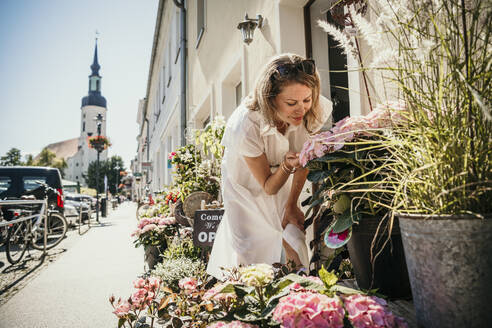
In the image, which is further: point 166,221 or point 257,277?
point 166,221

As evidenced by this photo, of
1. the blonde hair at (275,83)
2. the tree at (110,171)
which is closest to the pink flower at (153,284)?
the blonde hair at (275,83)

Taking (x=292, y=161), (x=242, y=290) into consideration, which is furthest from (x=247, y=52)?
(x=242, y=290)

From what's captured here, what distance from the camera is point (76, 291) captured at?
366 cm

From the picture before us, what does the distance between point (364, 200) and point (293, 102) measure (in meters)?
0.72

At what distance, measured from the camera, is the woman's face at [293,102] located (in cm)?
166

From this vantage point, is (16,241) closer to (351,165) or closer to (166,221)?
(166,221)

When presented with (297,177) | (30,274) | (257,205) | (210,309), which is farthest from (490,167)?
(30,274)

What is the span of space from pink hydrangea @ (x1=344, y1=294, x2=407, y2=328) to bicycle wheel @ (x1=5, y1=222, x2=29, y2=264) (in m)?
6.02

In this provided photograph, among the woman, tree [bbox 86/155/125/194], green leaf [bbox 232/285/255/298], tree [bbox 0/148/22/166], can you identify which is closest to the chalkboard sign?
the woman

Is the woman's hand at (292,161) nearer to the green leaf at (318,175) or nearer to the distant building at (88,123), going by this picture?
the green leaf at (318,175)

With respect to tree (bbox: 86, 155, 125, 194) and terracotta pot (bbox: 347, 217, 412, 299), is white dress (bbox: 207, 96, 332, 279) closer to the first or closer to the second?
terracotta pot (bbox: 347, 217, 412, 299)

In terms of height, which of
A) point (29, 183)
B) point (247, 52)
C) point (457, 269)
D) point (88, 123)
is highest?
point (88, 123)

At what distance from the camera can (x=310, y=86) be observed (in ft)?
5.52

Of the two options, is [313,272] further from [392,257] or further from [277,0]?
[277,0]
